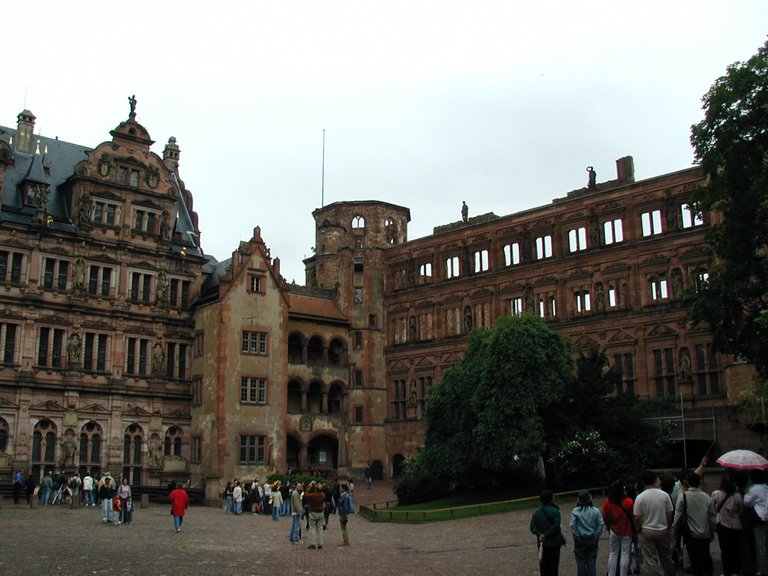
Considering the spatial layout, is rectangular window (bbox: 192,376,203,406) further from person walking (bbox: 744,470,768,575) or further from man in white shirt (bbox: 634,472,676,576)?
person walking (bbox: 744,470,768,575)

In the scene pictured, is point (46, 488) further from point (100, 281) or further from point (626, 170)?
point (626, 170)

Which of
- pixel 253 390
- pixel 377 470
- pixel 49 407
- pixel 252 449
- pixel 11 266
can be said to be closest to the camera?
pixel 11 266

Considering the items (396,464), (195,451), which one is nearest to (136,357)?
(195,451)

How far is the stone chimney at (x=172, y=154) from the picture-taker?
68000 mm

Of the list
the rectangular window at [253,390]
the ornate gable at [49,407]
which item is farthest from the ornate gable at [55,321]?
the rectangular window at [253,390]

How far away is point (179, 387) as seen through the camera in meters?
56.8

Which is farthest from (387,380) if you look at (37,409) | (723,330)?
(723,330)

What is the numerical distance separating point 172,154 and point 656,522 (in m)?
59.1

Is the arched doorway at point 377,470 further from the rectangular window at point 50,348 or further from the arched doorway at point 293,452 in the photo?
the rectangular window at point 50,348

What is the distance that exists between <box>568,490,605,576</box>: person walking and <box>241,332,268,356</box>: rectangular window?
1663 inches

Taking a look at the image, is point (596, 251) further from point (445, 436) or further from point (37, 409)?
point (37, 409)

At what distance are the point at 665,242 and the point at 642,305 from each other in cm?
415

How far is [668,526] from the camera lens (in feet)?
50.6

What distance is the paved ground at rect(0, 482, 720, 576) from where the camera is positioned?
20281mm
